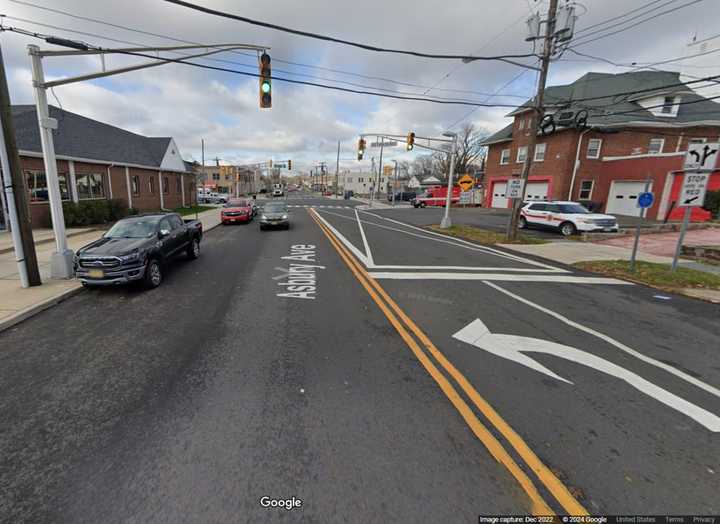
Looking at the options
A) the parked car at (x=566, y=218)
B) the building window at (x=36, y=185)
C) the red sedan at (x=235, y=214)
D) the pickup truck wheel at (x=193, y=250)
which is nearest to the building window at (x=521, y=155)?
the parked car at (x=566, y=218)

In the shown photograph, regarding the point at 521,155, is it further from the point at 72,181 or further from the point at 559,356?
the point at 72,181

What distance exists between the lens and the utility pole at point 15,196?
6277mm

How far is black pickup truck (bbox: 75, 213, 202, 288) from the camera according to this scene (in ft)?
21.3

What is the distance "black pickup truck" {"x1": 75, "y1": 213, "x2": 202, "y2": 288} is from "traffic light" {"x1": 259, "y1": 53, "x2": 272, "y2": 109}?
4.35 meters

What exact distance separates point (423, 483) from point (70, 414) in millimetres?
3386

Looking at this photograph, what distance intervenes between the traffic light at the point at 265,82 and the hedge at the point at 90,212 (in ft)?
43.6

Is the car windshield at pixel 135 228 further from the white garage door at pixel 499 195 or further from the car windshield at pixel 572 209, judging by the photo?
the white garage door at pixel 499 195

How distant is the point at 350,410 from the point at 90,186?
23165 mm

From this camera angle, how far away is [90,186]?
62.4 feet

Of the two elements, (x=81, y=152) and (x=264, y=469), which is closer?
(x=264, y=469)

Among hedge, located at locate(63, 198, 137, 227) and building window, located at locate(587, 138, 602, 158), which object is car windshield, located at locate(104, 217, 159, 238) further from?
building window, located at locate(587, 138, 602, 158)

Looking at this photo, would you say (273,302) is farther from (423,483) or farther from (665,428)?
(665,428)

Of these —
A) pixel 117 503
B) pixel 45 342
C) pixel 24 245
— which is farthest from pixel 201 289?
pixel 117 503

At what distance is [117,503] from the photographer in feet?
7.29
